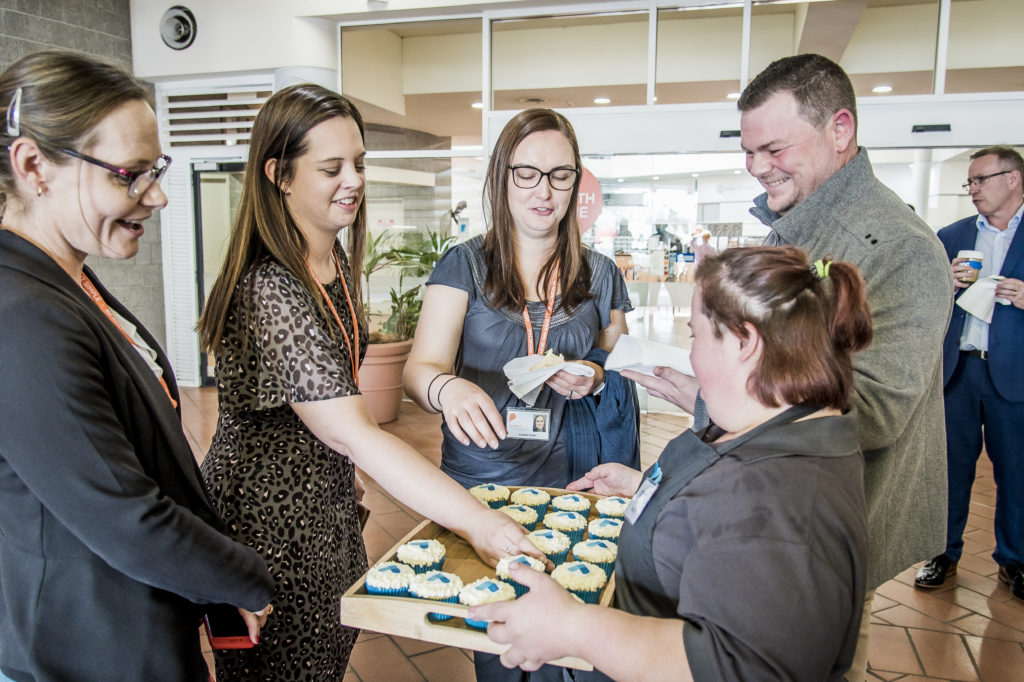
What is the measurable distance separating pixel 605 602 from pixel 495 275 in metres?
0.95

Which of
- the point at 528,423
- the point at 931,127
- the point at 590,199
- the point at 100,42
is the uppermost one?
the point at 100,42

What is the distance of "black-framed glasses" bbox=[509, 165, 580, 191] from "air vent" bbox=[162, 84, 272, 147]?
558 centimetres

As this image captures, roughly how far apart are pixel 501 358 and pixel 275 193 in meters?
0.69

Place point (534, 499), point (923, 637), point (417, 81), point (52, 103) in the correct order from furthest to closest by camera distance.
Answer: point (417, 81), point (923, 637), point (534, 499), point (52, 103)

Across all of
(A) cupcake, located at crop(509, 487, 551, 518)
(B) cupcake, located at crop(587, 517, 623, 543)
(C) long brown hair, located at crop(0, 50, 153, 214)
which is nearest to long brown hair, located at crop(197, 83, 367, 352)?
(C) long brown hair, located at crop(0, 50, 153, 214)

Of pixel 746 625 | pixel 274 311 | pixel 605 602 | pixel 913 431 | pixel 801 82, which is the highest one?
pixel 801 82

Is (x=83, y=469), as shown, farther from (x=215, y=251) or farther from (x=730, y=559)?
(x=215, y=251)

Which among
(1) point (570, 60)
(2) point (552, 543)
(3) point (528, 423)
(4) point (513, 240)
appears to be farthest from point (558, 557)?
(1) point (570, 60)

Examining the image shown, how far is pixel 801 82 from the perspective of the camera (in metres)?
1.42

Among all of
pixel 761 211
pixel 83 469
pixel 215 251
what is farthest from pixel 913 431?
pixel 215 251

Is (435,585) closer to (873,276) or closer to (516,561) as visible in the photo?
(516,561)

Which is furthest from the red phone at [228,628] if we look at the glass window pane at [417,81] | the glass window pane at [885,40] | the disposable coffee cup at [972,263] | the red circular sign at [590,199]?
the glass window pane at [417,81]

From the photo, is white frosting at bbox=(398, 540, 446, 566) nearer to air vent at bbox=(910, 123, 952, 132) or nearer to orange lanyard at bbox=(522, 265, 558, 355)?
orange lanyard at bbox=(522, 265, 558, 355)

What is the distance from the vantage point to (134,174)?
1.04m
